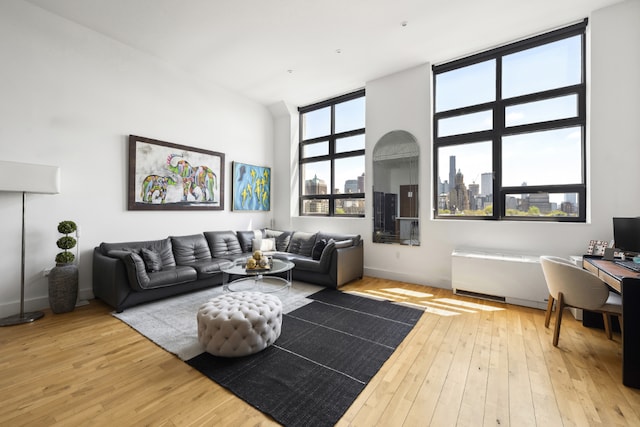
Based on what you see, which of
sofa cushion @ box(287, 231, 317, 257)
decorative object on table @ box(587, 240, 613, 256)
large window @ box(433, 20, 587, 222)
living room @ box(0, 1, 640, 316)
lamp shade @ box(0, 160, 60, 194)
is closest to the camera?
lamp shade @ box(0, 160, 60, 194)

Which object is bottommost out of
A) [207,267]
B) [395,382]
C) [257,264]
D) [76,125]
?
[395,382]

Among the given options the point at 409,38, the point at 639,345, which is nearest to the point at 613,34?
the point at 409,38

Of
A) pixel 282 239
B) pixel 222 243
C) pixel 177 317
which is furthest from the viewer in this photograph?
pixel 282 239

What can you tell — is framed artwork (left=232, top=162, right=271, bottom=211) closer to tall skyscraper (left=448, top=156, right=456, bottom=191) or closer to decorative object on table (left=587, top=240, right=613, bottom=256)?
tall skyscraper (left=448, top=156, right=456, bottom=191)

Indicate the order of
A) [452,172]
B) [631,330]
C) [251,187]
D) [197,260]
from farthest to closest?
[251,187] → [452,172] → [197,260] → [631,330]

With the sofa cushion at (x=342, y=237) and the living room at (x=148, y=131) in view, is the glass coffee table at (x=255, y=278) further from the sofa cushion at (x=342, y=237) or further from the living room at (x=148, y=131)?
the living room at (x=148, y=131)

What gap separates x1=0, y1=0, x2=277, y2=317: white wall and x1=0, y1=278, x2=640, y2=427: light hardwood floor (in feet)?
3.46

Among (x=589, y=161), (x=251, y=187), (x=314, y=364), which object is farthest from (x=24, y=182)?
(x=589, y=161)

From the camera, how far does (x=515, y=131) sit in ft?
13.1

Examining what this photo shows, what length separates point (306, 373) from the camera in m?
2.07

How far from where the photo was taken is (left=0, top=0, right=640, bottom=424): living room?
126 inches

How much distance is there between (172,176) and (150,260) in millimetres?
1620

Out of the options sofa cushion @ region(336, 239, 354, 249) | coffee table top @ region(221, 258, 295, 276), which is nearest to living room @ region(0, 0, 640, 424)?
sofa cushion @ region(336, 239, 354, 249)

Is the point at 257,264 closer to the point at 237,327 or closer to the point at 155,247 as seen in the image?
the point at 237,327
